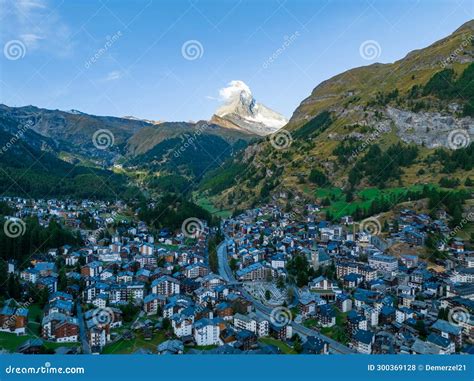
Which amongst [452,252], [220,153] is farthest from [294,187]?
[220,153]

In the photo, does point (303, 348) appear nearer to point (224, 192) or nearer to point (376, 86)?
point (224, 192)

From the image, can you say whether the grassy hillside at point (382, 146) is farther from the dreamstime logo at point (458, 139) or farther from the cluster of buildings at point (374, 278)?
the cluster of buildings at point (374, 278)

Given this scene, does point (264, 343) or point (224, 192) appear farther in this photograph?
point (224, 192)

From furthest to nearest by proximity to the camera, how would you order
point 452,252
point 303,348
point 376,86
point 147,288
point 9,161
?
point 376,86
point 9,161
point 452,252
point 147,288
point 303,348
